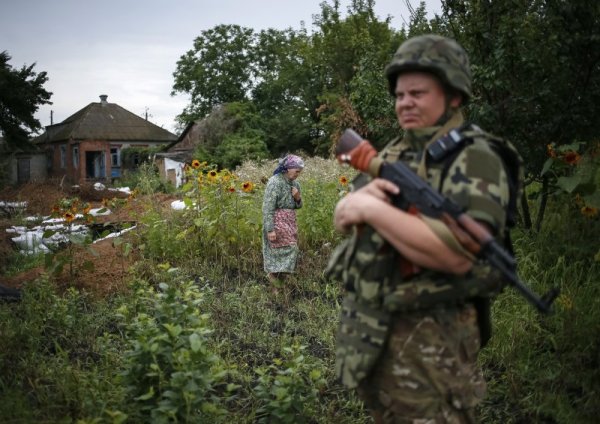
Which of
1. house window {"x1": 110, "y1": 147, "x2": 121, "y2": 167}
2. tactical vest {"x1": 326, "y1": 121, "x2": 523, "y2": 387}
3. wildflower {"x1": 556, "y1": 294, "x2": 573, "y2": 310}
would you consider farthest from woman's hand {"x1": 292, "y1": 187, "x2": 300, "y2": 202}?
house window {"x1": 110, "y1": 147, "x2": 121, "y2": 167}

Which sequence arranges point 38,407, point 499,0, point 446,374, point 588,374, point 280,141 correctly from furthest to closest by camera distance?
point 280,141 < point 499,0 < point 588,374 < point 38,407 < point 446,374

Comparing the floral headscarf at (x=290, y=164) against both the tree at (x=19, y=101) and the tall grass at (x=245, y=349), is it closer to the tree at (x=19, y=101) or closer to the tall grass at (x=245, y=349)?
the tall grass at (x=245, y=349)

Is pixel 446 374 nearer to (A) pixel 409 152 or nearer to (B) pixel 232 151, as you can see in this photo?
(A) pixel 409 152

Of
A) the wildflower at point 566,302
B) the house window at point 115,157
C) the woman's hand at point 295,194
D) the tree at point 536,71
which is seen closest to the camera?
the wildflower at point 566,302

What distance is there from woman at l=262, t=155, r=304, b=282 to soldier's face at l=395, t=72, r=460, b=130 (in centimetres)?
427

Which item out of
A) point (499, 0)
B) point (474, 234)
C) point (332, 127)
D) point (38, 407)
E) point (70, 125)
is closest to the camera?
point (474, 234)

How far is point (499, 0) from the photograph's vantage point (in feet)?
16.8

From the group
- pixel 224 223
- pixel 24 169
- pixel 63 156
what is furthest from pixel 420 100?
pixel 24 169

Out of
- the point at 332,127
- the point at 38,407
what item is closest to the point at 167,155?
the point at 332,127

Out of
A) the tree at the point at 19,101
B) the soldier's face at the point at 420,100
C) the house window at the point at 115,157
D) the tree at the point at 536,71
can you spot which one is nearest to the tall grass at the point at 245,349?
the tree at the point at 536,71

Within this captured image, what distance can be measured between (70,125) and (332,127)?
2196 centimetres

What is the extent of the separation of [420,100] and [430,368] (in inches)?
34.3

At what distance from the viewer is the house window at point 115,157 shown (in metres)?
37.1

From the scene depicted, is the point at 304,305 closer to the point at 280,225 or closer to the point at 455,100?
the point at 280,225
